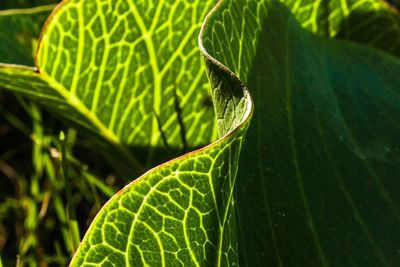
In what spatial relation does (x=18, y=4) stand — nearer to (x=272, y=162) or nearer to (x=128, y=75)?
(x=128, y=75)

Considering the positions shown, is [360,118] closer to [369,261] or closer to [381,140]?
[381,140]

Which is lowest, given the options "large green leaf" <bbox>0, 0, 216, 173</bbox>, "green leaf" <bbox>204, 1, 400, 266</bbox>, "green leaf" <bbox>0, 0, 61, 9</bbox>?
"green leaf" <bbox>204, 1, 400, 266</bbox>

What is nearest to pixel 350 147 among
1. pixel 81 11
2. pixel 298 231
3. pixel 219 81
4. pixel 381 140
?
pixel 381 140

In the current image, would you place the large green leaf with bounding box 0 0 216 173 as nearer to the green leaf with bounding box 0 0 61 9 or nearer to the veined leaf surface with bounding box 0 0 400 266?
the veined leaf surface with bounding box 0 0 400 266

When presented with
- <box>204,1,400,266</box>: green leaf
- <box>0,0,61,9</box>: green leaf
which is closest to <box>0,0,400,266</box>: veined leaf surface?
<box>204,1,400,266</box>: green leaf

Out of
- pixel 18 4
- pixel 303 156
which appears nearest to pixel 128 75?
pixel 303 156

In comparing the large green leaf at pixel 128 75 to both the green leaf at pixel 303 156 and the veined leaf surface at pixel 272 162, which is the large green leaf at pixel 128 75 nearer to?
the veined leaf surface at pixel 272 162
